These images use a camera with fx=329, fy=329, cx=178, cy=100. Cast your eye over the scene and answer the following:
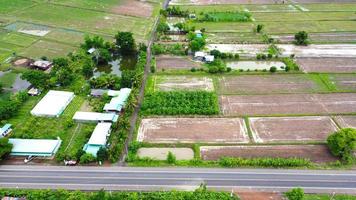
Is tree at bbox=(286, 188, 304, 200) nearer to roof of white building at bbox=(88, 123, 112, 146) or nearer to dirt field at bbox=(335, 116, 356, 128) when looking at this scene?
dirt field at bbox=(335, 116, 356, 128)

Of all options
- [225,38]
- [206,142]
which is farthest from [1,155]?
[225,38]

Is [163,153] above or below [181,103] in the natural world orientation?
below

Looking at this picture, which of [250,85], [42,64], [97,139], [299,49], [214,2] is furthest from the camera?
[214,2]

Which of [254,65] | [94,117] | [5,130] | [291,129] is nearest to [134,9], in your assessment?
[254,65]

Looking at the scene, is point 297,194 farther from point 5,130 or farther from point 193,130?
point 5,130

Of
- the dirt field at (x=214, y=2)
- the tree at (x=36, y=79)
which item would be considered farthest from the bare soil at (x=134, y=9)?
the tree at (x=36, y=79)

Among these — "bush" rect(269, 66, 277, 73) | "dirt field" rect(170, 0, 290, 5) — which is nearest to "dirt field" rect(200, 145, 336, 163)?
"bush" rect(269, 66, 277, 73)
